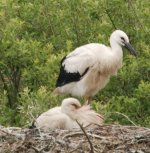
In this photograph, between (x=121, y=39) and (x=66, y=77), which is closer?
(x=121, y=39)

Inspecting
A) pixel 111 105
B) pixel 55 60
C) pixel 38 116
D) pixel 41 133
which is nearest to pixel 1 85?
pixel 55 60

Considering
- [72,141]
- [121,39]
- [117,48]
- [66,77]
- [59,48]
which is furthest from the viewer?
[59,48]

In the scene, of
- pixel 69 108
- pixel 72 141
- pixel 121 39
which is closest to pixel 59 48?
pixel 121 39

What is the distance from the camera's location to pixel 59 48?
665 inches

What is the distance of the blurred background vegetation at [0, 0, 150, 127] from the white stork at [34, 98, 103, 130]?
1086 mm

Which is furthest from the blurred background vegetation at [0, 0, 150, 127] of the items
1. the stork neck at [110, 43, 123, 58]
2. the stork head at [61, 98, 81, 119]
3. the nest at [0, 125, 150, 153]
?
the nest at [0, 125, 150, 153]

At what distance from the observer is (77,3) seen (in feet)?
55.7

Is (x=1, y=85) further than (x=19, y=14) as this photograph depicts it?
No

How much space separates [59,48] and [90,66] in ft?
6.77

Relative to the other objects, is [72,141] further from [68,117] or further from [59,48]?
[59,48]

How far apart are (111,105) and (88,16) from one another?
330cm

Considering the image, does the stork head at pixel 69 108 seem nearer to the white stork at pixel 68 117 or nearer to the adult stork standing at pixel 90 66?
the white stork at pixel 68 117

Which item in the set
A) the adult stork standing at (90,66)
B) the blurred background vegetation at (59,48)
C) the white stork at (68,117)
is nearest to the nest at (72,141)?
the white stork at (68,117)

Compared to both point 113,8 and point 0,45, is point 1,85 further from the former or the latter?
point 113,8
